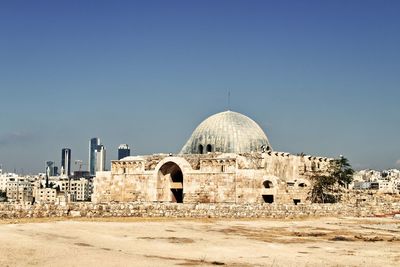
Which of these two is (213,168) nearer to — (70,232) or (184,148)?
(184,148)

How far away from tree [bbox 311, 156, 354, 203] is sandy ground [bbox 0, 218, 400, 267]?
1453 centimetres

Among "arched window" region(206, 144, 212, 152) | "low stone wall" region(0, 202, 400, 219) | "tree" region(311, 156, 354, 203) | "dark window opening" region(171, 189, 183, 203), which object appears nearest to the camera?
"low stone wall" region(0, 202, 400, 219)

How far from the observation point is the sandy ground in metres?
15.3

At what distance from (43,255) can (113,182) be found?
30.2 m

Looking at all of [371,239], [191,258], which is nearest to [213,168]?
[371,239]

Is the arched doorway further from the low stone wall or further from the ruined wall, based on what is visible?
the low stone wall

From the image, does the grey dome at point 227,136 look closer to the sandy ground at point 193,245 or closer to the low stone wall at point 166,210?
the low stone wall at point 166,210

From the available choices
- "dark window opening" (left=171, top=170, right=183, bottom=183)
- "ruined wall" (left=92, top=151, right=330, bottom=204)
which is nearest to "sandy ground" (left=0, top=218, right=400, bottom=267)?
"ruined wall" (left=92, top=151, right=330, bottom=204)

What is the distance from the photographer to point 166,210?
1280 inches

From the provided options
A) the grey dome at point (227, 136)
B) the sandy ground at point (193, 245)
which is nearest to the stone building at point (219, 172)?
the grey dome at point (227, 136)

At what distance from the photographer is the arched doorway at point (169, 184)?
43531 mm

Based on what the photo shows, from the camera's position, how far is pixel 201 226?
87.5 ft

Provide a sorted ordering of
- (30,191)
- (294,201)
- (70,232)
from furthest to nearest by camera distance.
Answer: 1. (30,191)
2. (294,201)
3. (70,232)

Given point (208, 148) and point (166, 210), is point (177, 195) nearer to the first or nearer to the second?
point (208, 148)
